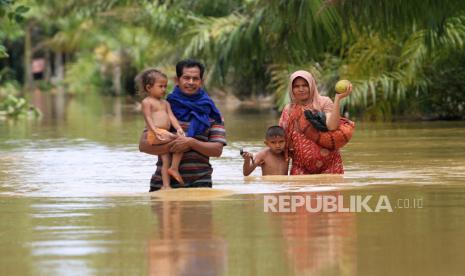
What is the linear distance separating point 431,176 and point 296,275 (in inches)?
216

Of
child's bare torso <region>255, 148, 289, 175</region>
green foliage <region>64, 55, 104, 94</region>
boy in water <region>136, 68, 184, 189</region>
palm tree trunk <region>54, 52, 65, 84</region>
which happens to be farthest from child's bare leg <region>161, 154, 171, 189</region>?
palm tree trunk <region>54, 52, 65, 84</region>

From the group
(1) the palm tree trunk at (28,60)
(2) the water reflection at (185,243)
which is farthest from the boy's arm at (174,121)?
(1) the palm tree trunk at (28,60)

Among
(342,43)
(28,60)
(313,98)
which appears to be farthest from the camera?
(28,60)

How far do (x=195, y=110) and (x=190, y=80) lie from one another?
235 millimetres

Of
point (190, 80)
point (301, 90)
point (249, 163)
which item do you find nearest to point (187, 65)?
point (190, 80)

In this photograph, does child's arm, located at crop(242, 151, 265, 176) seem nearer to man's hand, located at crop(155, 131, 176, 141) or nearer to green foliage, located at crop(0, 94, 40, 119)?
man's hand, located at crop(155, 131, 176, 141)

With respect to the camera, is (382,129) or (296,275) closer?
(296,275)

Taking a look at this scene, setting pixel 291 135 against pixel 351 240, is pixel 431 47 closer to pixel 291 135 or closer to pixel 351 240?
pixel 291 135

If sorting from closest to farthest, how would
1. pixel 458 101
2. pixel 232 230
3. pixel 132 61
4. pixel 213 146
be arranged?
1. pixel 232 230
2. pixel 213 146
3. pixel 458 101
4. pixel 132 61

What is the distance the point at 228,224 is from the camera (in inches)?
324

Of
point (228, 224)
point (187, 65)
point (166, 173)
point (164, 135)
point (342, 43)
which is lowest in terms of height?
point (228, 224)

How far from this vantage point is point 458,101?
2353cm

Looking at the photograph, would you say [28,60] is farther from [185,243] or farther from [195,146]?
[185,243]

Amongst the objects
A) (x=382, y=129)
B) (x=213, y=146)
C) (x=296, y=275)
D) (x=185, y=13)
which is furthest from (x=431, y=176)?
(x=185, y=13)
